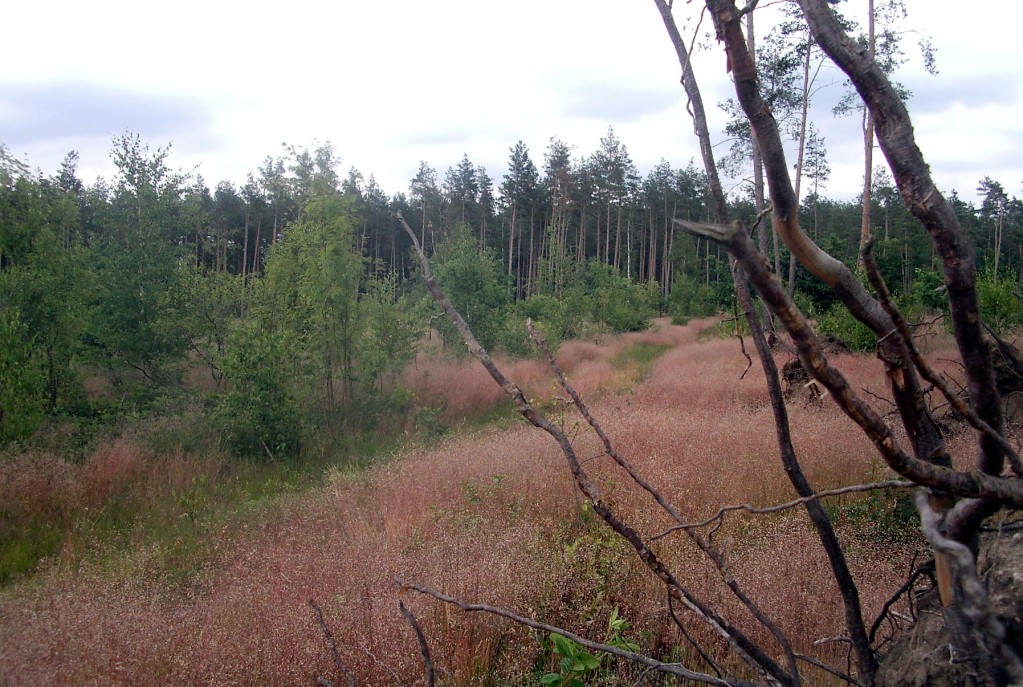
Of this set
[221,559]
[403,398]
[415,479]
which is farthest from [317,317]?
[221,559]

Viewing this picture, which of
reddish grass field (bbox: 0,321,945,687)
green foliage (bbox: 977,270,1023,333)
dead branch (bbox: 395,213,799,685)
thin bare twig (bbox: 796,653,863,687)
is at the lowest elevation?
reddish grass field (bbox: 0,321,945,687)

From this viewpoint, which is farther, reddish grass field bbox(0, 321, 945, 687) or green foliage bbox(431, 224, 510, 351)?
green foliage bbox(431, 224, 510, 351)

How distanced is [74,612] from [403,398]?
941cm

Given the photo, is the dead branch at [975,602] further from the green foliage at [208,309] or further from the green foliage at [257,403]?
the green foliage at [208,309]

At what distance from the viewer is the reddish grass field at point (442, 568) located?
3.33m

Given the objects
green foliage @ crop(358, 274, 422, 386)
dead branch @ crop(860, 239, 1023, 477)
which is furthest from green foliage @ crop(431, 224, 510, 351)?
dead branch @ crop(860, 239, 1023, 477)

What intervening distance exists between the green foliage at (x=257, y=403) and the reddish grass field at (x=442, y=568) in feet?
5.38

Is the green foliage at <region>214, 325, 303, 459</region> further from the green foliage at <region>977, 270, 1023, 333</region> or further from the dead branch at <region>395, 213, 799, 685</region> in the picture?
the green foliage at <region>977, 270, 1023, 333</region>

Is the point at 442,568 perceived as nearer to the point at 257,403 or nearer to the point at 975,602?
the point at 975,602

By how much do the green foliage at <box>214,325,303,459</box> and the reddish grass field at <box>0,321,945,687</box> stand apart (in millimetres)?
1639

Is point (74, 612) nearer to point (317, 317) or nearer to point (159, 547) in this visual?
point (159, 547)

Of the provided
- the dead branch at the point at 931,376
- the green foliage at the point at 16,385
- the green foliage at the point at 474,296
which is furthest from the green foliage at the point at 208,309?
the dead branch at the point at 931,376

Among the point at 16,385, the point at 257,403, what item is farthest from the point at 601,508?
the point at 16,385

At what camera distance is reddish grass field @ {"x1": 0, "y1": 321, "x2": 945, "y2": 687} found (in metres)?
3.33
